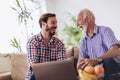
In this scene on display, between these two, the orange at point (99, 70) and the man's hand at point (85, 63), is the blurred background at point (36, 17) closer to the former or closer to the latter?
the man's hand at point (85, 63)

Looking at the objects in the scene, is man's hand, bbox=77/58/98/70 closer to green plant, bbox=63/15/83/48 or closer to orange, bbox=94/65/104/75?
orange, bbox=94/65/104/75

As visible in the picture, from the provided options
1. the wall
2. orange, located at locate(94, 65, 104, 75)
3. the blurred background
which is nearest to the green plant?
the blurred background

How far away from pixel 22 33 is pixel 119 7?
1974 mm

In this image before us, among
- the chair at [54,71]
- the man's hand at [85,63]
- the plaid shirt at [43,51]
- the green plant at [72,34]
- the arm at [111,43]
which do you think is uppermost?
Result: the arm at [111,43]

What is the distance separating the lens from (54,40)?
216 cm

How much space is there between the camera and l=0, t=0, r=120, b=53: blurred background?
4.40 metres

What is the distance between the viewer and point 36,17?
5.21m

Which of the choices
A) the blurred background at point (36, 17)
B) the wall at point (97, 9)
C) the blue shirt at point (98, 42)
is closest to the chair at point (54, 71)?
the blue shirt at point (98, 42)

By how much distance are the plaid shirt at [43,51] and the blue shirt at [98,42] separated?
329 millimetres

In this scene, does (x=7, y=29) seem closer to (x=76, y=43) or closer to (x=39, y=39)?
(x=76, y=43)

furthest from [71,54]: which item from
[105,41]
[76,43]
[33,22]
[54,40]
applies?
[33,22]

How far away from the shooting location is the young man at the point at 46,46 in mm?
2039

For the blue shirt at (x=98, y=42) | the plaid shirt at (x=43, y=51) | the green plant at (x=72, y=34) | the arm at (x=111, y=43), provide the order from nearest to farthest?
the arm at (x=111, y=43), the blue shirt at (x=98, y=42), the plaid shirt at (x=43, y=51), the green plant at (x=72, y=34)

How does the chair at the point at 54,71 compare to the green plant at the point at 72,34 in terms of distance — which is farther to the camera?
the green plant at the point at 72,34
